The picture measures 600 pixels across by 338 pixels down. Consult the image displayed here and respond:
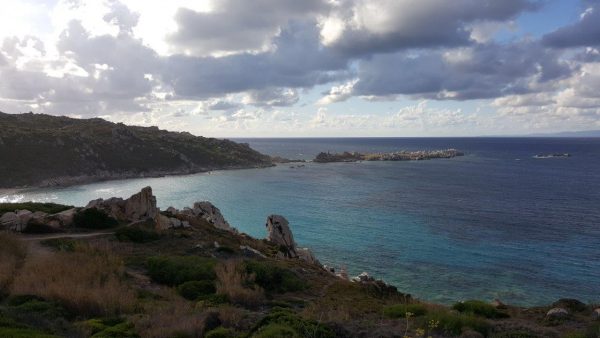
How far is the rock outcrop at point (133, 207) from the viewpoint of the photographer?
108 ft

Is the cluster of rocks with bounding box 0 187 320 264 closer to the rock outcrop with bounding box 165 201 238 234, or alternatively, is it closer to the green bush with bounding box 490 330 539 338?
the rock outcrop with bounding box 165 201 238 234

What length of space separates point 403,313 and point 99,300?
35.5 ft

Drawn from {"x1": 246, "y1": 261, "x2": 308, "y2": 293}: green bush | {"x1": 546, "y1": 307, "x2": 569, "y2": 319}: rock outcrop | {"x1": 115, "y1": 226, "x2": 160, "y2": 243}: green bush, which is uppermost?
{"x1": 115, "y1": 226, "x2": 160, "y2": 243}: green bush

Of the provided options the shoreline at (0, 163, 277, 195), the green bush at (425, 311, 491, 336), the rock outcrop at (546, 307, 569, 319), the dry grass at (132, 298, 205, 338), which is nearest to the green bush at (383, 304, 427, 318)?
the green bush at (425, 311, 491, 336)

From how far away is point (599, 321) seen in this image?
16734 mm

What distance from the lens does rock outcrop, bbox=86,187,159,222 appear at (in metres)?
33.1

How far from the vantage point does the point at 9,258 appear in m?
19.4

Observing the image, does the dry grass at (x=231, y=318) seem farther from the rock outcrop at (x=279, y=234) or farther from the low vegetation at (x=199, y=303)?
the rock outcrop at (x=279, y=234)

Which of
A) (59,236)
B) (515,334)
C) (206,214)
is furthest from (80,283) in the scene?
(206,214)

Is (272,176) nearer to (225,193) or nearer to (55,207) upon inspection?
(225,193)

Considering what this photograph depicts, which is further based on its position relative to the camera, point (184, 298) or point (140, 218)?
point (140, 218)

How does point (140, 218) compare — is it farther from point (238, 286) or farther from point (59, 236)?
point (238, 286)

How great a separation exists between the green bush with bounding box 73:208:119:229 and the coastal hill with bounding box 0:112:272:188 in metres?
89.5

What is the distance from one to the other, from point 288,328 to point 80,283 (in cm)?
863
